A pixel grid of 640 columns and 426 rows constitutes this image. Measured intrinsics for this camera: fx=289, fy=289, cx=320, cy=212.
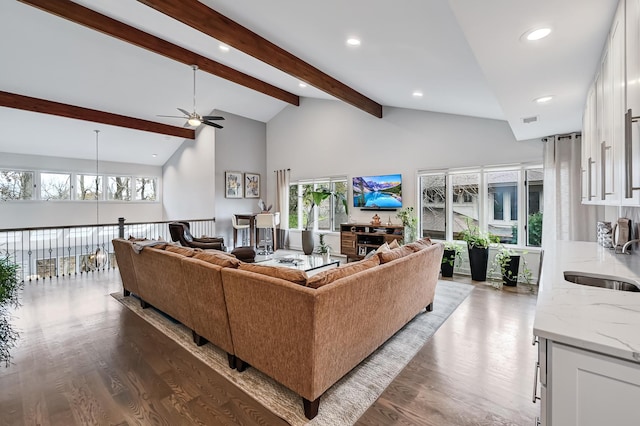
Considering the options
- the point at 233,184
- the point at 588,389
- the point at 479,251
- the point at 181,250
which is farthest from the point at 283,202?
the point at 588,389

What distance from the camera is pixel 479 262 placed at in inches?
195

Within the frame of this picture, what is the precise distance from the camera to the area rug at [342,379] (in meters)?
1.92

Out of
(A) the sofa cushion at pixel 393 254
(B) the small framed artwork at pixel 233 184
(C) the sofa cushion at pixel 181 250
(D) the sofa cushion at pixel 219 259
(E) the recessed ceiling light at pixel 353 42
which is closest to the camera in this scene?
(D) the sofa cushion at pixel 219 259

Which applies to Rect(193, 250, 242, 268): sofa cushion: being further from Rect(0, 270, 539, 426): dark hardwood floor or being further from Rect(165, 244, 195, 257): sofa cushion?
Rect(0, 270, 539, 426): dark hardwood floor

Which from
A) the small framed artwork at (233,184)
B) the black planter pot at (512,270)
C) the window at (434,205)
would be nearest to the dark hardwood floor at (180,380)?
the black planter pot at (512,270)

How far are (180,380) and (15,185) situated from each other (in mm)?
9094

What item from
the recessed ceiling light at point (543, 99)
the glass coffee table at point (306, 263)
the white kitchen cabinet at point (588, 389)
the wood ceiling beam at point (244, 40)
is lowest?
the glass coffee table at point (306, 263)

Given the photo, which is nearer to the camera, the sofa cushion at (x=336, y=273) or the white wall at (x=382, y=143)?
the sofa cushion at (x=336, y=273)

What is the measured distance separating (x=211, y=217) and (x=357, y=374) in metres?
6.54

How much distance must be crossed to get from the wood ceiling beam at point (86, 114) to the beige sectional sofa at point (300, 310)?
565 cm

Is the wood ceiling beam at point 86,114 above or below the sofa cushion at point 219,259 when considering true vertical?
above

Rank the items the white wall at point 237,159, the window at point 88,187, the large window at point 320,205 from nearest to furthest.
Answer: the large window at point 320,205 → the white wall at point 237,159 → the window at point 88,187

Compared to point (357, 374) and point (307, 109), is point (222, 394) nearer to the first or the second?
point (357, 374)

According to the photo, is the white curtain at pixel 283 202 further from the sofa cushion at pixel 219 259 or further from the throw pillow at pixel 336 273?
the throw pillow at pixel 336 273
